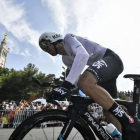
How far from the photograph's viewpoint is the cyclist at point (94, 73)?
1969 mm

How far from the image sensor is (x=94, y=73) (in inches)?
82.1

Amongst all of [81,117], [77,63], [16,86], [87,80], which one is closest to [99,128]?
[81,117]

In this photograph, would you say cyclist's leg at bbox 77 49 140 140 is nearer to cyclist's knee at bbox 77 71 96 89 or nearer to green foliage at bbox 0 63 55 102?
cyclist's knee at bbox 77 71 96 89

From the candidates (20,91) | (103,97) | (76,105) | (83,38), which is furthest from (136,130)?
(20,91)

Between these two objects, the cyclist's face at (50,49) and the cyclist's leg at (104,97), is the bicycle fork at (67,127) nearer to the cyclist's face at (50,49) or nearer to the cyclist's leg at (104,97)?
the cyclist's leg at (104,97)

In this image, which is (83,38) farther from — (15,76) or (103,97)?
(15,76)

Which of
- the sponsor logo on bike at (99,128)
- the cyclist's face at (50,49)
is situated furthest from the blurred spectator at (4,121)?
the sponsor logo on bike at (99,128)

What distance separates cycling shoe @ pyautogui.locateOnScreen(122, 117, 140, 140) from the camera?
194 cm

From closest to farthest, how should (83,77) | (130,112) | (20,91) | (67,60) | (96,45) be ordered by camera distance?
(83,77)
(130,112)
(96,45)
(67,60)
(20,91)

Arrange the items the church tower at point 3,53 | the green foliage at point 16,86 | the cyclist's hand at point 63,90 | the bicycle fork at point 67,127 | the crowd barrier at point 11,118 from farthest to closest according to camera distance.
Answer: the church tower at point 3,53
the green foliage at point 16,86
the crowd barrier at point 11,118
the bicycle fork at point 67,127
the cyclist's hand at point 63,90

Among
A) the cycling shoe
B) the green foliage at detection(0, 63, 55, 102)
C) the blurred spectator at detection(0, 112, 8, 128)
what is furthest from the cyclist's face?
the green foliage at detection(0, 63, 55, 102)

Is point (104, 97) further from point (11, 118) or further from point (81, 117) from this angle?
point (11, 118)

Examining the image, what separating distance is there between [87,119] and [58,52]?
1.19 metres

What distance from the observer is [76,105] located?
210 centimetres
